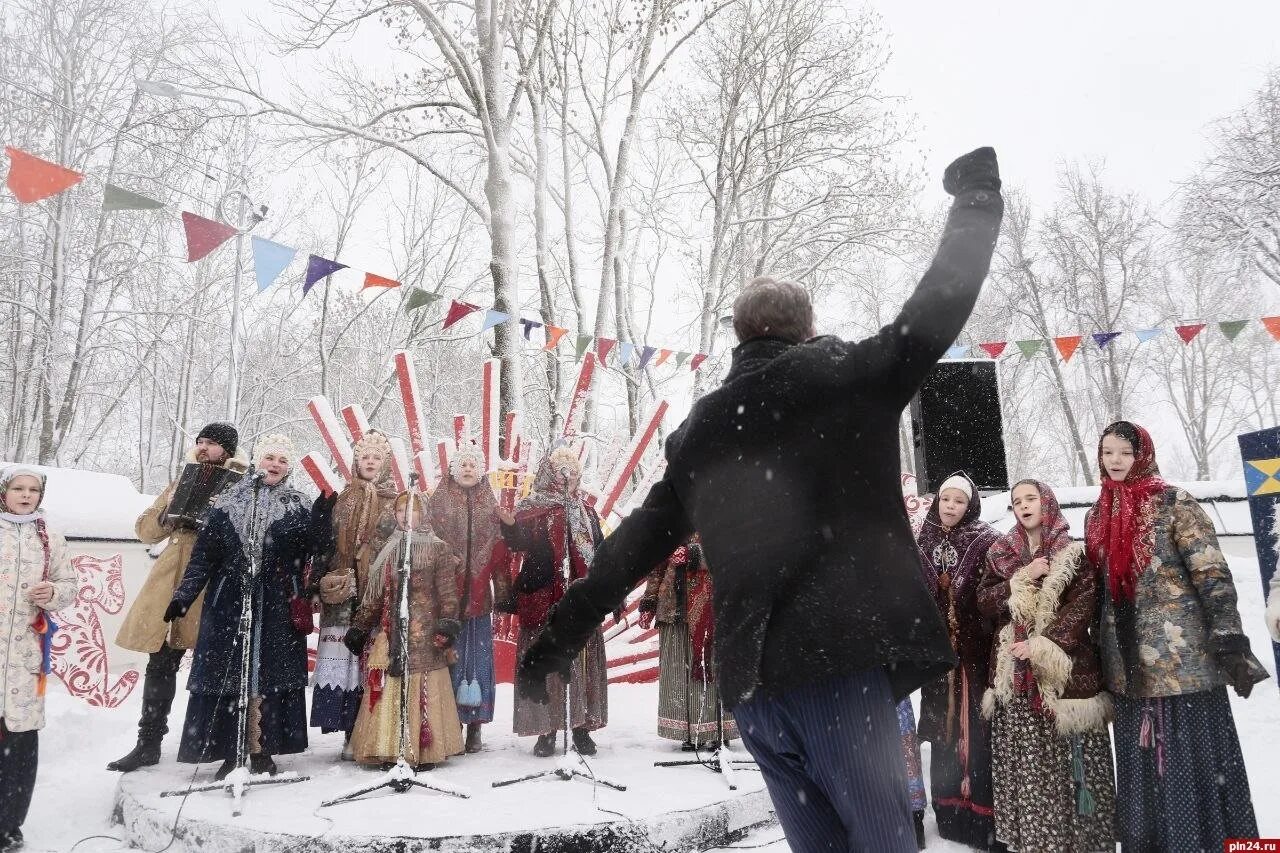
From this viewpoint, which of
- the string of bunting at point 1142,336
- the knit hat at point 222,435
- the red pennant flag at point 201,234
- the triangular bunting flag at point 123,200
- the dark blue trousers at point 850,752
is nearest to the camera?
the dark blue trousers at point 850,752

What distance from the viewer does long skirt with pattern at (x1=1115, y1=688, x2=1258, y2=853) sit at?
3355 mm

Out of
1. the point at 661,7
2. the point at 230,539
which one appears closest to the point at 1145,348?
the point at 661,7

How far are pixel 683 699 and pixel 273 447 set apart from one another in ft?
10.4

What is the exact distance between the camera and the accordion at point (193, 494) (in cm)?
502

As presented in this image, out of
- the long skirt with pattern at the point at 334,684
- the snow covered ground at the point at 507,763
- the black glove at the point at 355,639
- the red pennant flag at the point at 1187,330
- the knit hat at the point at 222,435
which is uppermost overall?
the red pennant flag at the point at 1187,330

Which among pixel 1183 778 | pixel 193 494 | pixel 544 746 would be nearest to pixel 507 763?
pixel 544 746

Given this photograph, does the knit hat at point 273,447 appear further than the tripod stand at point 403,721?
Yes

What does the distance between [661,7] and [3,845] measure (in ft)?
46.9

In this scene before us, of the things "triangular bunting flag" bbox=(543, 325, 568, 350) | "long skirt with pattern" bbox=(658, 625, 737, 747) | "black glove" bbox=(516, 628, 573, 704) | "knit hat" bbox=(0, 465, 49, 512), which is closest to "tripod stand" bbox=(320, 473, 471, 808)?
"long skirt with pattern" bbox=(658, 625, 737, 747)

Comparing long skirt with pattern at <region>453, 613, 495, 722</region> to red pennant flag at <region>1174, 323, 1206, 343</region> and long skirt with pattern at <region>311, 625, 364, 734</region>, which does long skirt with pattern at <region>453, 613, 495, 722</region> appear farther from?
red pennant flag at <region>1174, 323, 1206, 343</region>

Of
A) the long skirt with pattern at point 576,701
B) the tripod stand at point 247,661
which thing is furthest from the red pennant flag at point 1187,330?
the tripod stand at point 247,661

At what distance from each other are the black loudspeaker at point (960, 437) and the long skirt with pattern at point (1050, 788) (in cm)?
292

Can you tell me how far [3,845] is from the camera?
3965mm

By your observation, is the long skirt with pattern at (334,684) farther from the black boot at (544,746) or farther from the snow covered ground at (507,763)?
the black boot at (544,746)
